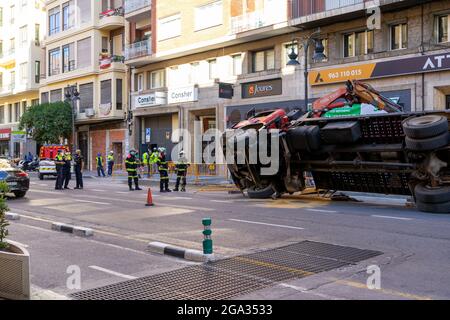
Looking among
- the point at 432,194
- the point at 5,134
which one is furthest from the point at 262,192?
the point at 5,134

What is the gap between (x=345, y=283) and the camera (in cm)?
616

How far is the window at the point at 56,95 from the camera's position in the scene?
45.1 m

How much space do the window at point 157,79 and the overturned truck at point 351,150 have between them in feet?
64.4

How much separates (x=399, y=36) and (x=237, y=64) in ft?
33.0

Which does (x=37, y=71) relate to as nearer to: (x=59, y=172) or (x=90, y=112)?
(x=90, y=112)

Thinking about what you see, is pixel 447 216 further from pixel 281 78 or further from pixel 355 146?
pixel 281 78

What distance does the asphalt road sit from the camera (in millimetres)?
6191

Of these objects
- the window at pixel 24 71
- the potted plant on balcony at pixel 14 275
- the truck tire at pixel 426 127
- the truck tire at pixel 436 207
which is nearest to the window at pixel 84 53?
the window at pixel 24 71

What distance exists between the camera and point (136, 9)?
3622 centimetres

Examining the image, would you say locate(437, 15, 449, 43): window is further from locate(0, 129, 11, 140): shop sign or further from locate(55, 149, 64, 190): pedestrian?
locate(0, 129, 11, 140): shop sign

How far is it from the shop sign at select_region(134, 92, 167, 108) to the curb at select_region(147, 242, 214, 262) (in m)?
26.8

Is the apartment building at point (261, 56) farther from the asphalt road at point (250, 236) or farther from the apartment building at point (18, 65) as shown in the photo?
the apartment building at point (18, 65)

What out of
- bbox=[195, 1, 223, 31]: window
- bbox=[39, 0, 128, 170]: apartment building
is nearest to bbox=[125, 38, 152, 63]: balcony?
bbox=[39, 0, 128, 170]: apartment building

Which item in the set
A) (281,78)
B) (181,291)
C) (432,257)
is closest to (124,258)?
(181,291)
